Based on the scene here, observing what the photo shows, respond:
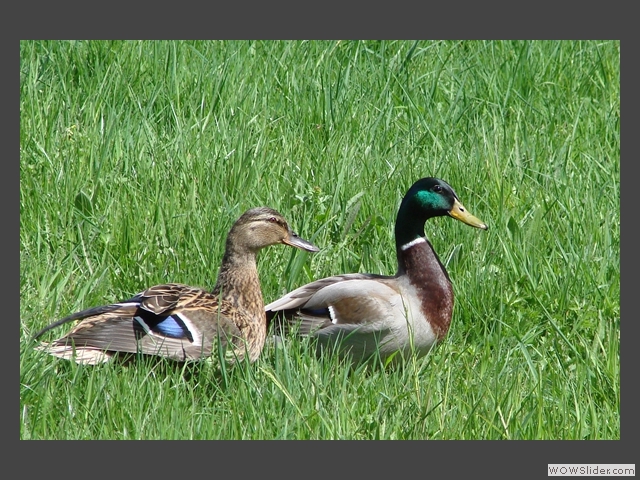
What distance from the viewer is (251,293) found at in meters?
5.48

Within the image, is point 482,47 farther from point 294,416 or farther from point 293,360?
point 294,416

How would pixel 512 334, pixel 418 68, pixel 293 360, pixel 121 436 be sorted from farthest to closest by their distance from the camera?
pixel 418 68 → pixel 512 334 → pixel 293 360 → pixel 121 436

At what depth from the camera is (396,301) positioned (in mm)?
5551

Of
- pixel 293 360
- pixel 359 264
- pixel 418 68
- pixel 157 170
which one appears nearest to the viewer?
pixel 293 360

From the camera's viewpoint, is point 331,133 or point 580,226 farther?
point 331,133

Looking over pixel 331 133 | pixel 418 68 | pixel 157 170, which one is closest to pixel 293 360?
pixel 157 170

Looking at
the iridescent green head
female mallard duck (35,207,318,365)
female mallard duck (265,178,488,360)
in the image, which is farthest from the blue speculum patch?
the iridescent green head

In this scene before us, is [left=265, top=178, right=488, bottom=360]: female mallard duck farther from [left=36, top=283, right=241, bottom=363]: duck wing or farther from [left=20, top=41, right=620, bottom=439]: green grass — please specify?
[left=36, top=283, right=241, bottom=363]: duck wing

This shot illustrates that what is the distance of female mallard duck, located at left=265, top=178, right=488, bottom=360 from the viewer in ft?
18.0

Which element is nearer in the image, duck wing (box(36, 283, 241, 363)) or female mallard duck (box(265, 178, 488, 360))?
duck wing (box(36, 283, 241, 363))

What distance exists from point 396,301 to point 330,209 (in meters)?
1.14

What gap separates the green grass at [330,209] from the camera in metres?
4.70

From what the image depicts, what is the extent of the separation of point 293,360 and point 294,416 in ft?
2.03

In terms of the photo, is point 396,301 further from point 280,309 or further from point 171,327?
point 171,327
